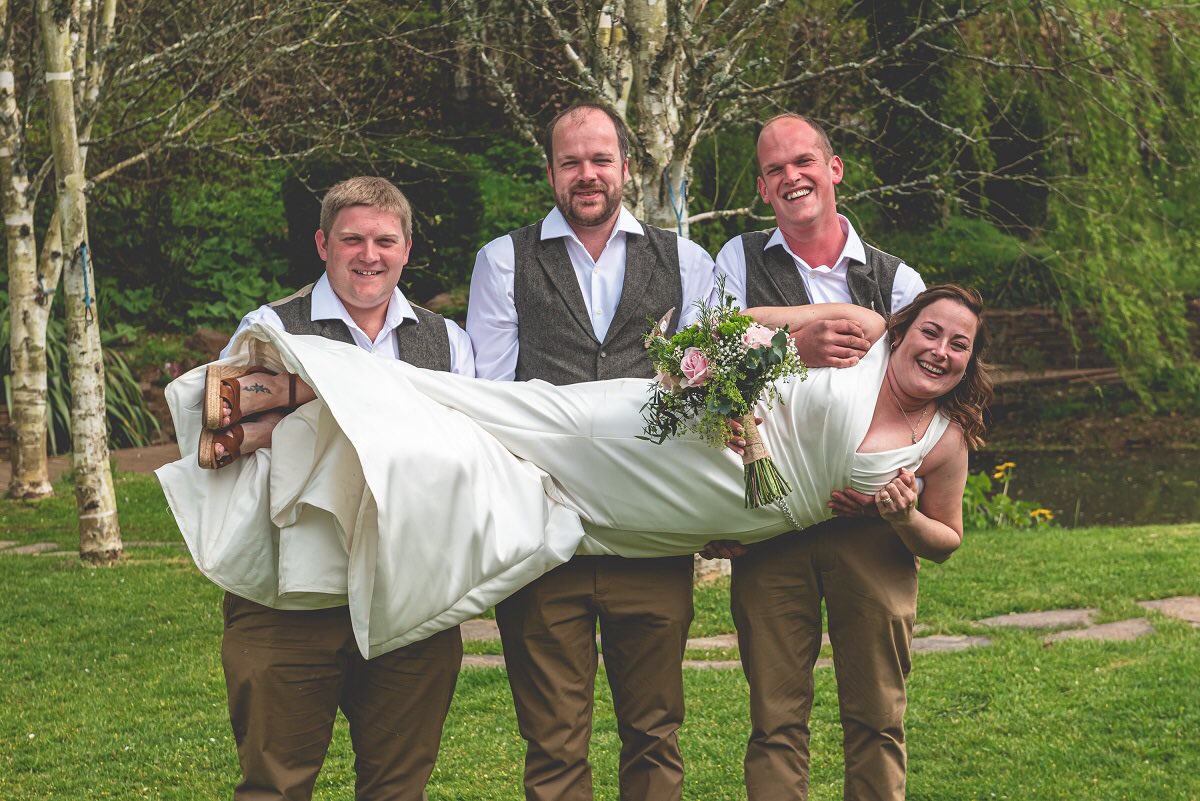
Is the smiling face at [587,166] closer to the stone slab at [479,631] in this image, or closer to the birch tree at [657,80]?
the birch tree at [657,80]

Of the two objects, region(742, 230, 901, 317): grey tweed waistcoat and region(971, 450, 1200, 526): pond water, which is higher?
region(742, 230, 901, 317): grey tweed waistcoat

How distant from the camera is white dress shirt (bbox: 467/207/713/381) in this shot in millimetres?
3500

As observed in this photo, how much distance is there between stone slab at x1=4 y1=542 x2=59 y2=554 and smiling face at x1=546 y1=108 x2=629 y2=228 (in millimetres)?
6143

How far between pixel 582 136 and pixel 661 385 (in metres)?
0.73

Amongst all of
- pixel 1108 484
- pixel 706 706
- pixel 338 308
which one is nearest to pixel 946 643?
pixel 706 706

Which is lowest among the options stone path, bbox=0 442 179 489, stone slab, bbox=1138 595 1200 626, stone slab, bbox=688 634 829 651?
stone slab, bbox=1138 595 1200 626

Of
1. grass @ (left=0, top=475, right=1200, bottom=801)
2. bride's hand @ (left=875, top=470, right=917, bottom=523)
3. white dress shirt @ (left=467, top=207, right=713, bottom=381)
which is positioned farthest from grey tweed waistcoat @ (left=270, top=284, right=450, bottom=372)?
grass @ (left=0, top=475, right=1200, bottom=801)

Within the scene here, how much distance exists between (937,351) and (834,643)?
2.72 feet

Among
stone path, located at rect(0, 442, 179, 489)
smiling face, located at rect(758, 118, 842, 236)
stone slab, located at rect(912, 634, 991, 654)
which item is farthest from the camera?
stone path, located at rect(0, 442, 179, 489)

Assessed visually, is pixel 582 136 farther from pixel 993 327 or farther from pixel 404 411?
pixel 993 327

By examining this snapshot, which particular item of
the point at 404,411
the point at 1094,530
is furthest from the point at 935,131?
the point at 404,411

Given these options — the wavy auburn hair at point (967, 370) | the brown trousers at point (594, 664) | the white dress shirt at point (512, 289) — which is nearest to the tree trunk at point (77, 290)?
the white dress shirt at point (512, 289)

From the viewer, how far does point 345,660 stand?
325 cm

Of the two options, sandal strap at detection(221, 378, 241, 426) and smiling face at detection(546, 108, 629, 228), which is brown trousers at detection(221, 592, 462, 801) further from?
smiling face at detection(546, 108, 629, 228)
